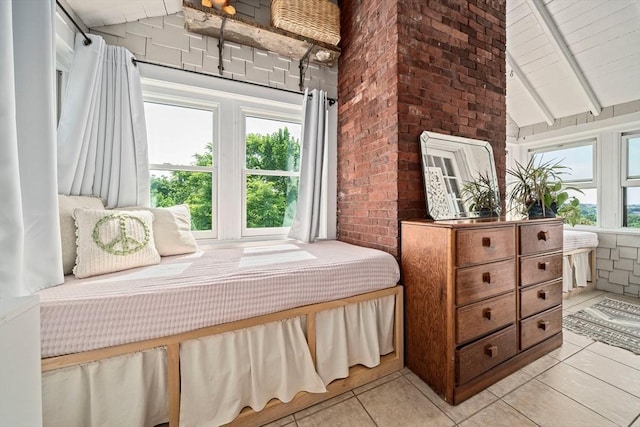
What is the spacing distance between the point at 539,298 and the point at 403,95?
1.71 m

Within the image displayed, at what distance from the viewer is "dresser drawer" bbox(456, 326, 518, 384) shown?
1395 millimetres

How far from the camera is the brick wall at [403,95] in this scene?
179cm

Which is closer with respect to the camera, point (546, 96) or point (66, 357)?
point (66, 357)

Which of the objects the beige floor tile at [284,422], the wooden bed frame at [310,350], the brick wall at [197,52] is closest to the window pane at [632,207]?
the wooden bed frame at [310,350]

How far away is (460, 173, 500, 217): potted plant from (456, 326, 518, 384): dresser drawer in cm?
84

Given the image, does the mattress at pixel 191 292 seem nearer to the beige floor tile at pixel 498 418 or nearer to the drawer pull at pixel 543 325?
the beige floor tile at pixel 498 418

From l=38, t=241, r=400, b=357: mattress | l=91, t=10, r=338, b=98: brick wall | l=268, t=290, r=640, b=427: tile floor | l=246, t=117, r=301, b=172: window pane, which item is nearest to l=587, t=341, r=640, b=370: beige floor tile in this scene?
l=268, t=290, r=640, b=427: tile floor

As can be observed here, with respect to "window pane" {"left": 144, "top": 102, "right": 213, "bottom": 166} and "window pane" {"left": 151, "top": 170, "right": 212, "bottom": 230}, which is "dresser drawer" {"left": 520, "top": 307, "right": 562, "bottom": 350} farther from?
"window pane" {"left": 144, "top": 102, "right": 213, "bottom": 166}

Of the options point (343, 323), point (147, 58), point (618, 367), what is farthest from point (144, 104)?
point (618, 367)

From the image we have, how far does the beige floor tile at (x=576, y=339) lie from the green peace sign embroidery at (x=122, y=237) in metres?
3.15

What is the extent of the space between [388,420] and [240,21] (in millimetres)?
2706

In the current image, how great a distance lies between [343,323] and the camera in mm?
1491

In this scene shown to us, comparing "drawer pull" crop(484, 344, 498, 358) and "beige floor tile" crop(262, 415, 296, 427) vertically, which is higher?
"drawer pull" crop(484, 344, 498, 358)

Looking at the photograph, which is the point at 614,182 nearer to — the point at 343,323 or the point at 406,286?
the point at 406,286
